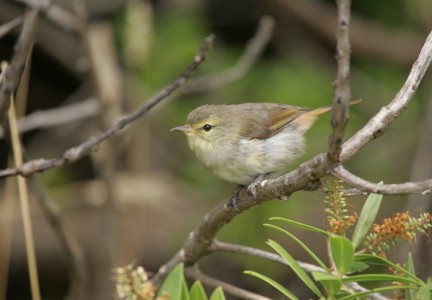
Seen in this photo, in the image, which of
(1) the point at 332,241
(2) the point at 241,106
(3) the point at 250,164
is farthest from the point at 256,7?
(1) the point at 332,241

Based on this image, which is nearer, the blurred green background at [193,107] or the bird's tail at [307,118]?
the bird's tail at [307,118]

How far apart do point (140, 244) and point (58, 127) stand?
148 cm

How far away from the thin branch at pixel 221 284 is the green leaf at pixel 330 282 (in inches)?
27.8

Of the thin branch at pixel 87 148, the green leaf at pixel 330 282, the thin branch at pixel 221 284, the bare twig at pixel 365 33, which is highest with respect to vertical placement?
the bare twig at pixel 365 33

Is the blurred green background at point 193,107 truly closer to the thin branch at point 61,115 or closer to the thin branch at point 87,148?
the thin branch at point 61,115

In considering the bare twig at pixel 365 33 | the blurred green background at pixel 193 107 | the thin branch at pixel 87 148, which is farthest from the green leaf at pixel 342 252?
the bare twig at pixel 365 33

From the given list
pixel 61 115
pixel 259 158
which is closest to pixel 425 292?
pixel 259 158

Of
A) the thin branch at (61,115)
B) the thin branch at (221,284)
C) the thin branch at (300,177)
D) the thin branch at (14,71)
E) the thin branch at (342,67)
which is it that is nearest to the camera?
the thin branch at (342,67)

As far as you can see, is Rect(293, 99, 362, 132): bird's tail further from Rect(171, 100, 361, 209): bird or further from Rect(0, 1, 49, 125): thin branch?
Rect(0, 1, 49, 125): thin branch

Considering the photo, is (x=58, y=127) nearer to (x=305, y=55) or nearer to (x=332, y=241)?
(x=305, y=55)

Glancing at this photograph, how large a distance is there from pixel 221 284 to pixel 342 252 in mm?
1018

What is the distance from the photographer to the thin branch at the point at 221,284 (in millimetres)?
2244

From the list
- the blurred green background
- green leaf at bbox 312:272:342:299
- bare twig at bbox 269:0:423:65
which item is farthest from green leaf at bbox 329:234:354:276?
bare twig at bbox 269:0:423:65

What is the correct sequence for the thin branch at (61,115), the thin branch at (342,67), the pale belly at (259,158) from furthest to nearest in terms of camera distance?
the thin branch at (61,115)
the pale belly at (259,158)
the thin branch at (342,67)
